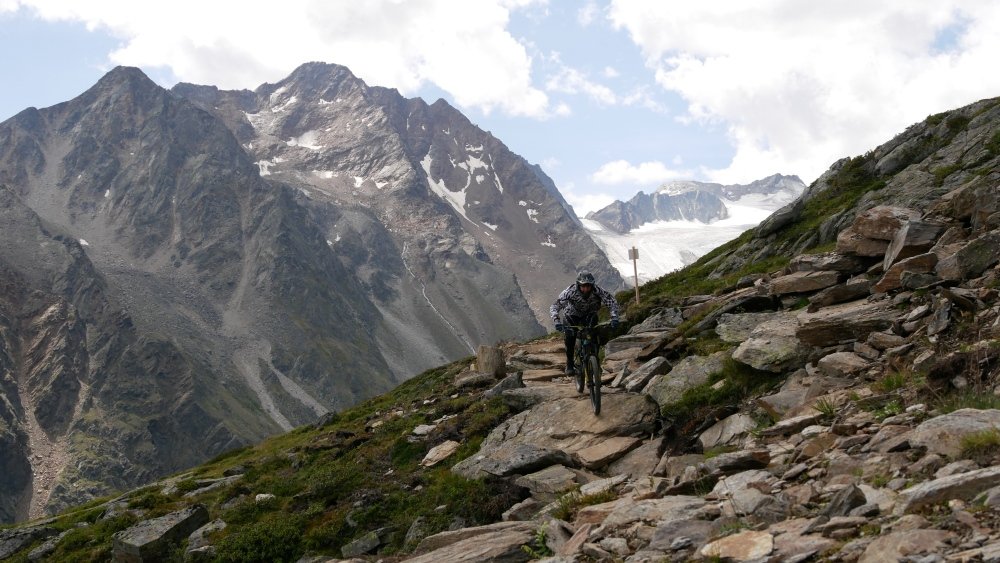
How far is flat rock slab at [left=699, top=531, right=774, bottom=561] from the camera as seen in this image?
22.0ft

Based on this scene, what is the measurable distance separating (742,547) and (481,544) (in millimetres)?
4616

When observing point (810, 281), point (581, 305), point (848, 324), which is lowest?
point (848, 324)

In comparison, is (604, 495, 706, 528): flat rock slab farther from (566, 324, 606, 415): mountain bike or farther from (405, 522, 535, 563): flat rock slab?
(566, 324, 606, 415): mountain bike

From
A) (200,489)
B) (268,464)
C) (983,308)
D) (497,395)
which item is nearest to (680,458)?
(983,308)

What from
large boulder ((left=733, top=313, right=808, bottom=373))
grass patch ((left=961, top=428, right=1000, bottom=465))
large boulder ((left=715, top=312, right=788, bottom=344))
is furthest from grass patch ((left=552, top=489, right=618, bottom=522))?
large boulder ((left=715, top=312, right=788, bottom=344))

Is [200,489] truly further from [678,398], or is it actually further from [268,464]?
[678,398]

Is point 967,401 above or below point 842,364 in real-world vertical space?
below

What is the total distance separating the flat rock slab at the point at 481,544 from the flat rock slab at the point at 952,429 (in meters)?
5.36

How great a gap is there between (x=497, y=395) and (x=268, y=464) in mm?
Result: 9146

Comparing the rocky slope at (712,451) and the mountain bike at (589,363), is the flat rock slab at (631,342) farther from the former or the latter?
the mountain bike at (589,363)

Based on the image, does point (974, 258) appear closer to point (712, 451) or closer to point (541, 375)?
point (712, 451)

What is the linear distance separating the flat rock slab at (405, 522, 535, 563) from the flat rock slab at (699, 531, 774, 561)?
11.0 ft

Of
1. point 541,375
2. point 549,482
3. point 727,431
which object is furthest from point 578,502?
point 541,375

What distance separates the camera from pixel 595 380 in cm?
1595
